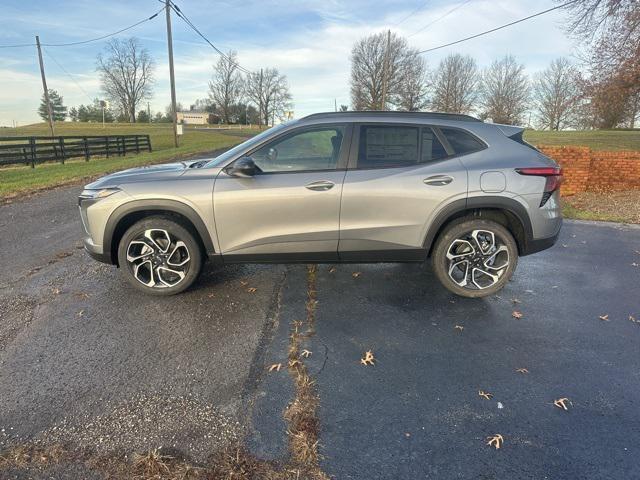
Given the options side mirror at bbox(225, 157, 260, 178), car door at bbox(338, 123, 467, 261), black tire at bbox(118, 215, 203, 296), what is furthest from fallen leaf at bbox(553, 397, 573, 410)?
black tire at bbox(118, 215, 203, 296)

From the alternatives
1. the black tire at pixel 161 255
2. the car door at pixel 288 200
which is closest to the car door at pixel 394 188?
the car door at pixel 288 200

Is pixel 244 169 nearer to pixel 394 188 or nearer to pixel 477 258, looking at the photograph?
pixel 394 188

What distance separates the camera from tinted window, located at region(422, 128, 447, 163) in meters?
3.78

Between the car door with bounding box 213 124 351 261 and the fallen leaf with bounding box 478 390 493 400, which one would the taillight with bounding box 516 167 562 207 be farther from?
the fallen leaf with bounding box 478 390 493 400

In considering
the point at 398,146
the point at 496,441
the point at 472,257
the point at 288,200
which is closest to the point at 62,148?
the point at 288,200

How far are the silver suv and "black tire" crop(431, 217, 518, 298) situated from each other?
1 centimetres

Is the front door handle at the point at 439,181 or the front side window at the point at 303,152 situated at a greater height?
the front side window at the point at 303,152

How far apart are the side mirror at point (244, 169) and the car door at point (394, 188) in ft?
2.78

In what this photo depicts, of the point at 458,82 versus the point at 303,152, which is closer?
the point at 303,152

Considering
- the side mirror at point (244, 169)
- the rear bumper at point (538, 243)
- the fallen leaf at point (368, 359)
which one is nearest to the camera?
the fallen leaf at point (368, 359)

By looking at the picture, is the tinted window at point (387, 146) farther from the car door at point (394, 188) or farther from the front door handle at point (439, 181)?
the front door handle at point (439, 181)

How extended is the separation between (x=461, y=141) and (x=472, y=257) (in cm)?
114

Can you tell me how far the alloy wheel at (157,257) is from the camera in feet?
12.5

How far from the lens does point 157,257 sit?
12.6ft
